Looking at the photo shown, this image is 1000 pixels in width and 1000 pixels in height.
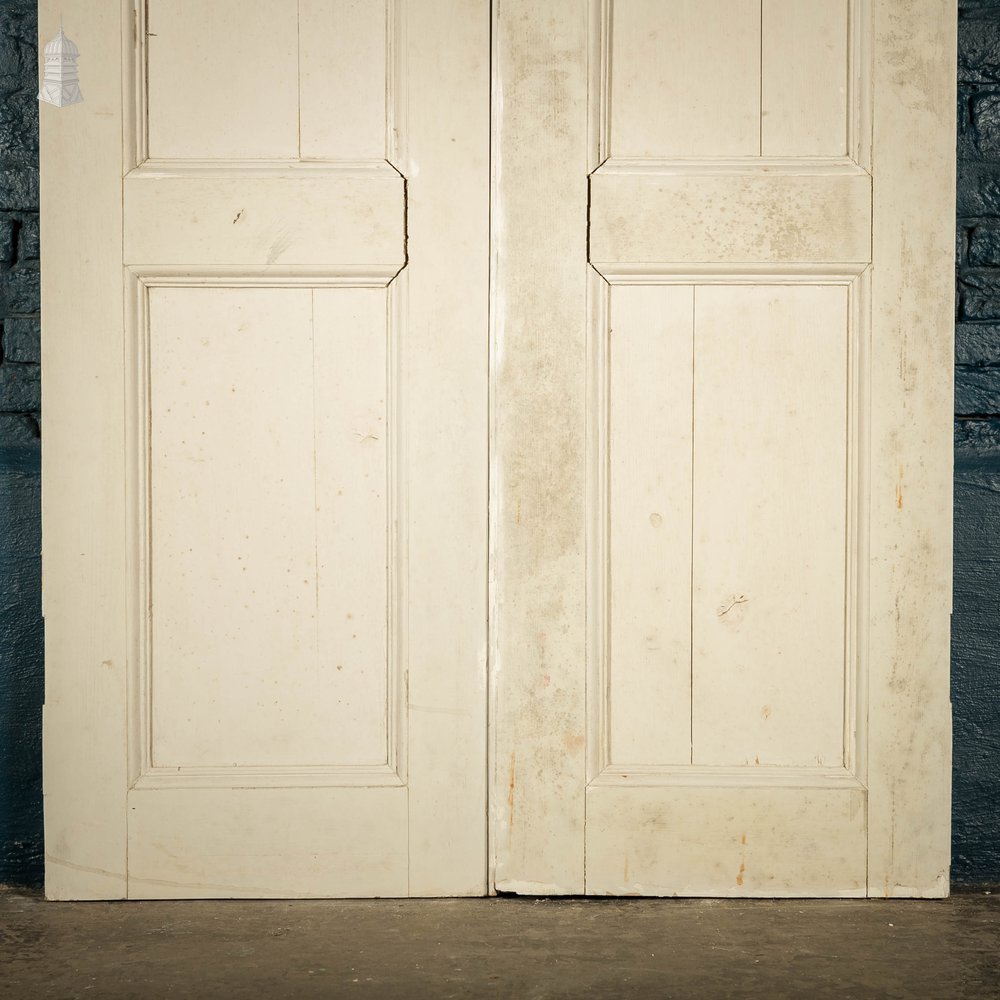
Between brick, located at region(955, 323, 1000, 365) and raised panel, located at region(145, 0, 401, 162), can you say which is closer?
raised panel, located at region(145, 0, 401, 162)

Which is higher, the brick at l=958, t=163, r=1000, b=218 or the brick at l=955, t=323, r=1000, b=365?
the brick at l=958, t=163, r=1000, b=218

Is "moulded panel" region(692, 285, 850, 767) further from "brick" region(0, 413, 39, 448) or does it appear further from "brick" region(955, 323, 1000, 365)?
"brick" region(0, 413, 39, 448)

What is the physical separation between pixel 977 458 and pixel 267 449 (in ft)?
4.82

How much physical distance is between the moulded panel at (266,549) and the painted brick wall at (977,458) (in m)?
1.21

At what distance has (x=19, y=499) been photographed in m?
2.13

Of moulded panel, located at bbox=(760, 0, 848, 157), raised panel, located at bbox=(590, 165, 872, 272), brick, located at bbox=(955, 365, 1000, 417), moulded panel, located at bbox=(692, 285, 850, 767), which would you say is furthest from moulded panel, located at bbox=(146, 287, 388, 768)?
brick, located at bbox=(955, 365, 1000, 417)

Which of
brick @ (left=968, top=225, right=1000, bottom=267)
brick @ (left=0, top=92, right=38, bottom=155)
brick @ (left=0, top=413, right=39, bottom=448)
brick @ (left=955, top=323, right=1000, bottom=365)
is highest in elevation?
brick @ (left=0, top=92, right=38, bottom=155)

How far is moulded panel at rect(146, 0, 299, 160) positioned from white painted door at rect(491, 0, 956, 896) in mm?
429

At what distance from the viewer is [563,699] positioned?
205 centimetres

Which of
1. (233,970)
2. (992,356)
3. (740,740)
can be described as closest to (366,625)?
(233,970)

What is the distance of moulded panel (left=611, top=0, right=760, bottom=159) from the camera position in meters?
2.00

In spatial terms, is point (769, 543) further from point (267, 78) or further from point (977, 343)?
point (267, 78)

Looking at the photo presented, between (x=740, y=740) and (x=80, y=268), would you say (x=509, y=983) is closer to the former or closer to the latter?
(x=740, y=740)

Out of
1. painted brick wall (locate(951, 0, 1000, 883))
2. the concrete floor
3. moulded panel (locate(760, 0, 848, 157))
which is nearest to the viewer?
the concrete floor
